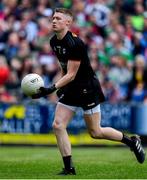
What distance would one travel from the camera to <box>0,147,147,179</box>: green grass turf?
35.6 ft

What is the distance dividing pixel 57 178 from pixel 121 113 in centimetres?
815

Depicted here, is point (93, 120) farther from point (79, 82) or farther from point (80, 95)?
point (79, 82)

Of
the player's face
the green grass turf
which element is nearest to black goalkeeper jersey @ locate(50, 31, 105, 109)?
the player's face

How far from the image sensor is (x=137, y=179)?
33.3 feet

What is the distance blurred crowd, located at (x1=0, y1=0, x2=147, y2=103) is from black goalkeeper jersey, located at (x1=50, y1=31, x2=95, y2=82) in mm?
7787

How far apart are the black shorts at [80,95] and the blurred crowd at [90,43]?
7.70 m

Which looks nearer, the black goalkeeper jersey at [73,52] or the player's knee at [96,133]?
the black goalkeeper jersey at [73,52]

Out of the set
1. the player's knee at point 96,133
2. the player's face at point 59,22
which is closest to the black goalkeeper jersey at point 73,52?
the player's face at point 59,22

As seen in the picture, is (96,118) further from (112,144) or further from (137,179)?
(112,144)

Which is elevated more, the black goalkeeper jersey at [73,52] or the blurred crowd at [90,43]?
the black goalkeeper jersey at [73,52]

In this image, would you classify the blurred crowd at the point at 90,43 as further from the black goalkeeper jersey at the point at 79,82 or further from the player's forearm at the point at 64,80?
the player's forearm at the point at 64,80

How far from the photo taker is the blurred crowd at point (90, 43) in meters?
19.2

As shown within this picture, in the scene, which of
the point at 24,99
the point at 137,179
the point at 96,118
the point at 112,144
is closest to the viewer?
the point at 137,179

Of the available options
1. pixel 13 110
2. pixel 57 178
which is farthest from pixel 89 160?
pixel 13 110
